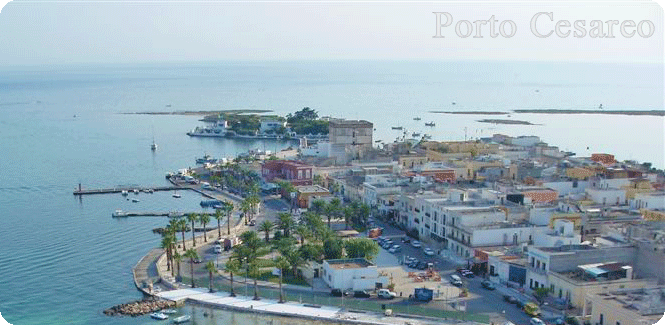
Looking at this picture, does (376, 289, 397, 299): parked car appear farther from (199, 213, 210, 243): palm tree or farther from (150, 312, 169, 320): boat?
(199, 213, 210, 243): palm tree

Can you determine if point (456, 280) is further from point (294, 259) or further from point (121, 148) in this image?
point (121, 148)

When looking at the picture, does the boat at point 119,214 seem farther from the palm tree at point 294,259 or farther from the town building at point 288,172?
the palm tree at point 294,259

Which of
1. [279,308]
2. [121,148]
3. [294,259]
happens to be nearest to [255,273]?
[279,308]

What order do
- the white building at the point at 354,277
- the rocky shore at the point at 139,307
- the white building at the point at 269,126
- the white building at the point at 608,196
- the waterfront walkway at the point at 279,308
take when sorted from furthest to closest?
1. the white building at the point at 269,126
2. the white building at the point at 608,196
3. the white building at the point at 354,277
4. the rocky shore at the point at 139,307
5. the waterfront walkway at the point at 279,308

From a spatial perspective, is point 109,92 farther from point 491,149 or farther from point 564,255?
point 564,255

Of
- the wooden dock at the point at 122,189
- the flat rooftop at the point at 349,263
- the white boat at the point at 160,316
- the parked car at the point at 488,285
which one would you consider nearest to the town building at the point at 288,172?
the wooden dock at the point at 122,189
